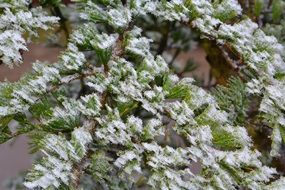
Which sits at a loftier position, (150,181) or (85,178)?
(150,181)

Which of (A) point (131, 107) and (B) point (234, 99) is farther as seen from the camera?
(B) point (234, 99)

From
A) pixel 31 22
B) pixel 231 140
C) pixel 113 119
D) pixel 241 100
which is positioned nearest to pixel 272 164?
pixel 241 100

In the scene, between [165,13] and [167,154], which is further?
[165,13]

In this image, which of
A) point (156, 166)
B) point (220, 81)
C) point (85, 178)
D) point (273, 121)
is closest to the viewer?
point (156, 166)

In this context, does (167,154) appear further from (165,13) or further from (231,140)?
(165,13)

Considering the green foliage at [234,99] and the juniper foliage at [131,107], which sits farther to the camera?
the green foliage at [234,99]

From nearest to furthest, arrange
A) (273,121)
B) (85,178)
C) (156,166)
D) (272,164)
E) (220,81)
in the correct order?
1. (156,166)
2. (273,121)
3. (272,164)
4. (85,178)
5. (220,81)

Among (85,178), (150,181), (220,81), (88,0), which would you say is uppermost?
(88,0)

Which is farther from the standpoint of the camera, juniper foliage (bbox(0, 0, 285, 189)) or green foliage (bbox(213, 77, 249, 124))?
green foliage (bbox(213, 77, 249, 124))
